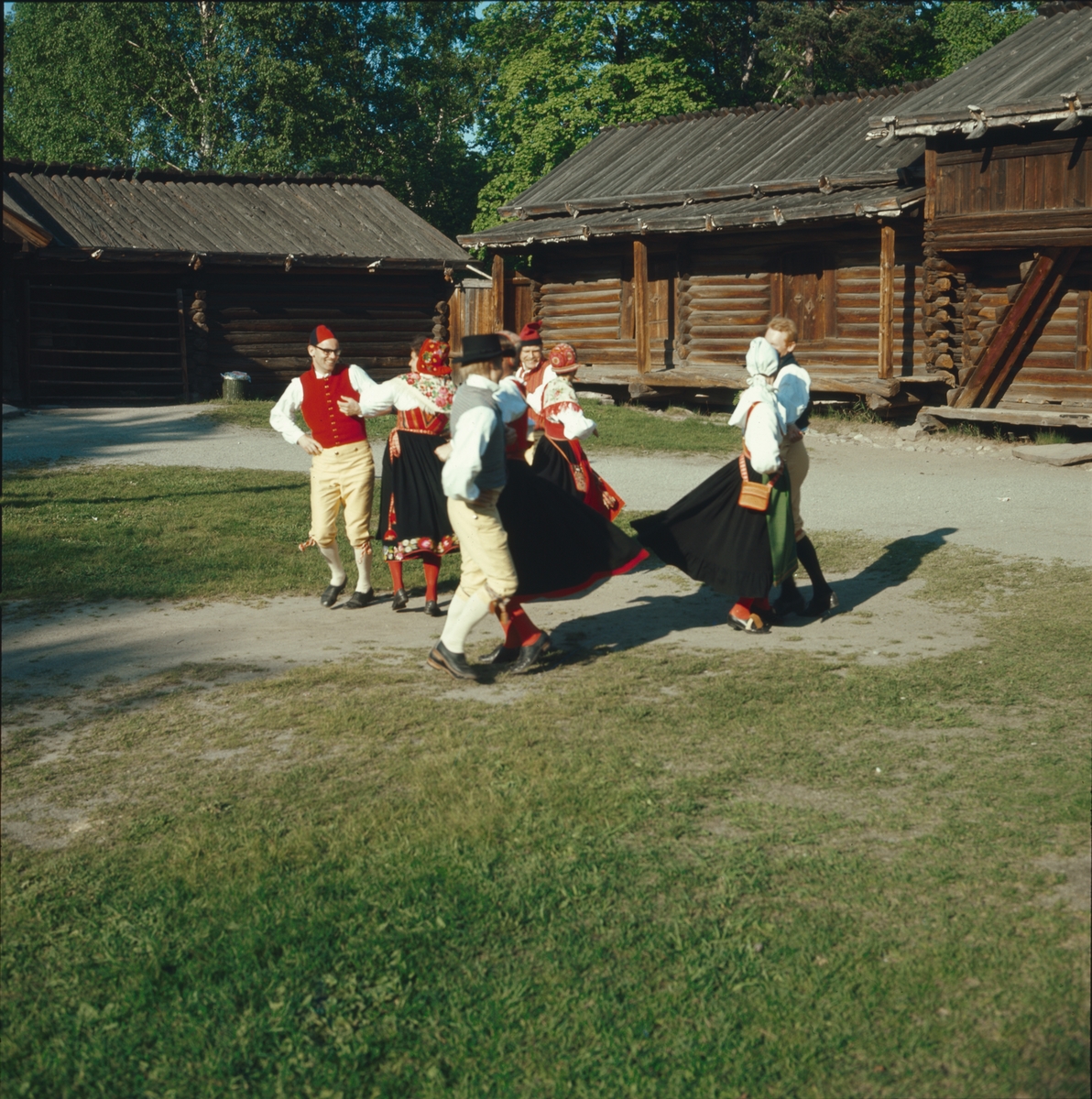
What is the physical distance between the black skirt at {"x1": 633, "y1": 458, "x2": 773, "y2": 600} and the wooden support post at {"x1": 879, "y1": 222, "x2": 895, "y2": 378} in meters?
10.4

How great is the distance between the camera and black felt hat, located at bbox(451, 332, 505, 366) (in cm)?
587

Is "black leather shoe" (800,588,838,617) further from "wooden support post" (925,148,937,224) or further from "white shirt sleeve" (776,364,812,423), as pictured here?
"wooden support post" (925,148,937,224)

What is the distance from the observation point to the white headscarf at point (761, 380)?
281 inches

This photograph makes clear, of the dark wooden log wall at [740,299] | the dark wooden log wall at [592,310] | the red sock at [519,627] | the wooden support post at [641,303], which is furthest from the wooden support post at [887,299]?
the red sock at [519,627]

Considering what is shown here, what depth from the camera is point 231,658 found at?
6641 mm

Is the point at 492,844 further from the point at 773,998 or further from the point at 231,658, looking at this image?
the point at 231,658

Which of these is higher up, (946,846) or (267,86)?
(267,86)

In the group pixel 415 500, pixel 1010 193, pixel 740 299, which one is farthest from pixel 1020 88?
pixel 415 500

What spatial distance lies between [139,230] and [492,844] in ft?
61.9

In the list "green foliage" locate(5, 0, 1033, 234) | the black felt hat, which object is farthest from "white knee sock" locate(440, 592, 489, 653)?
"green foliage" locate(5, 0, 1033, 234)

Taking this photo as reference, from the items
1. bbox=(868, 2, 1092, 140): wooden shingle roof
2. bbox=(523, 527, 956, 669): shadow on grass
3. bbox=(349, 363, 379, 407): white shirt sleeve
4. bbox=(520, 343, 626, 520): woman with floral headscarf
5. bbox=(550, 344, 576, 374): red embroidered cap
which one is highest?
bbox=(868, 2, 1092, 140): wooden shingle roof

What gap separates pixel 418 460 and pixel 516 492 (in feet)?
4.58

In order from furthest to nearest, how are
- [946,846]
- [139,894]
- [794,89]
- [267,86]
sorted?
[794,89]
[267,86]
[946,846]
[139,894]

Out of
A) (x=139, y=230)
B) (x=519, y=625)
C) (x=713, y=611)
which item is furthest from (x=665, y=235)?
(x=519, y=625)
